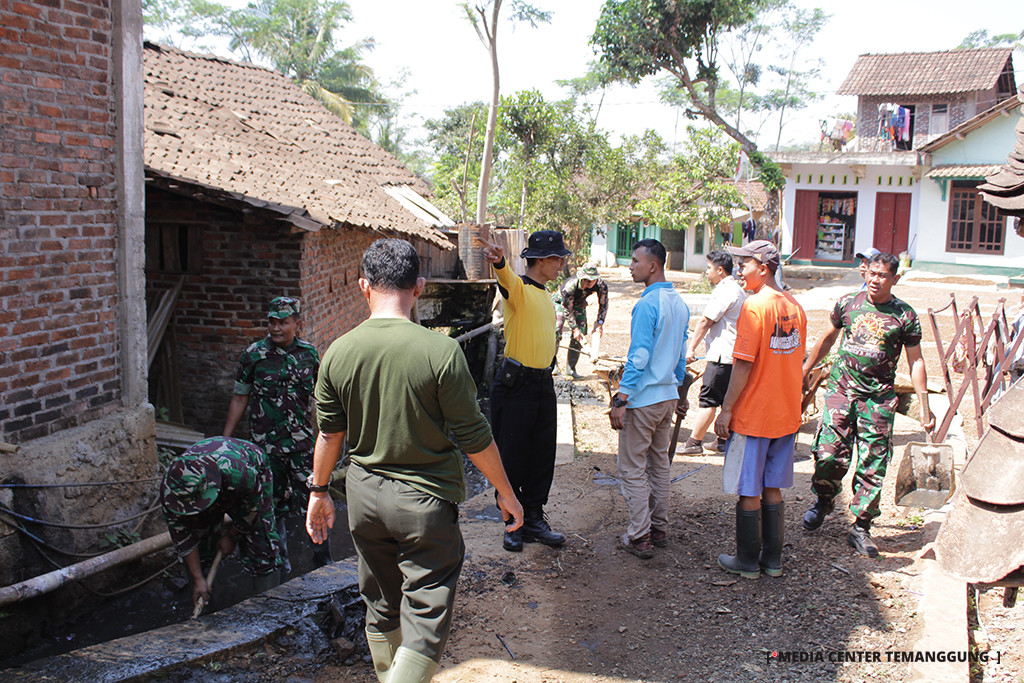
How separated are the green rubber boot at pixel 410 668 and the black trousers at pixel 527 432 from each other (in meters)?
1.97

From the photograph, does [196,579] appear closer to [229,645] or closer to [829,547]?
[229,645]

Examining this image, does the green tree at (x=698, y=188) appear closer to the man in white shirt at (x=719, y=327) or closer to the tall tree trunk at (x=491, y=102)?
the tall tree trunk at (x=491, y=102)

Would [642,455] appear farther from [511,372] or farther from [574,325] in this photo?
[574,325]

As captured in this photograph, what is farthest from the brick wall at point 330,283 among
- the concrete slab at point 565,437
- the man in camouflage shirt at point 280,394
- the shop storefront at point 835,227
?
the shop storefront at point 835,227

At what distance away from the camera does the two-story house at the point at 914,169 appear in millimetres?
25078

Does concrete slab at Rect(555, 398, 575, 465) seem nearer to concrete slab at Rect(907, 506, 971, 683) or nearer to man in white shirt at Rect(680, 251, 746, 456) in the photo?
man in white shirt at Rect(680, 251, 746, 456)

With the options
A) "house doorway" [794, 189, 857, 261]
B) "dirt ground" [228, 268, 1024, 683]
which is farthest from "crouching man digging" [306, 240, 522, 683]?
"house doorway" [794, 189, 857, 261]

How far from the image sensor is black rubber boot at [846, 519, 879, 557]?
16.2 ft

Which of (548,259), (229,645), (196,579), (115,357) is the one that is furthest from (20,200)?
(548,259)

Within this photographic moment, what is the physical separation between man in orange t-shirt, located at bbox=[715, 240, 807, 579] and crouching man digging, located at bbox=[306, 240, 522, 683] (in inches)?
76.9

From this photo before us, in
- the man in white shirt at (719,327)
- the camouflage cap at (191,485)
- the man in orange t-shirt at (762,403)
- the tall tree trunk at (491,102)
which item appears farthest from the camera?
the tall tree trunk at (491,102)

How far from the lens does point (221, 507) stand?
427cm

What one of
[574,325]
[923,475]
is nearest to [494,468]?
[923,475]

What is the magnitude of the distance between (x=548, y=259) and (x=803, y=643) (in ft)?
8.41
